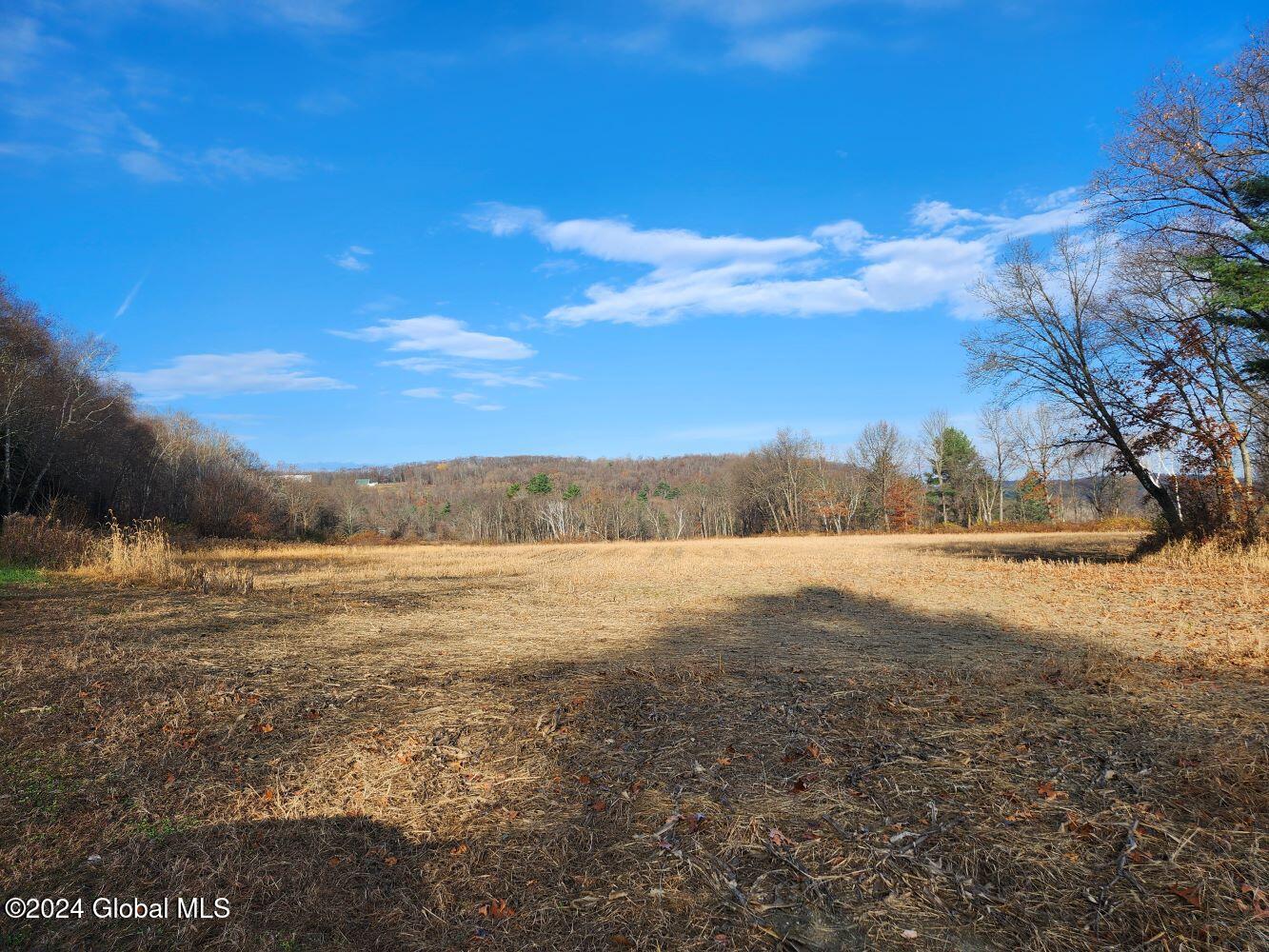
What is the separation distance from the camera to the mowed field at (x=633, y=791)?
3.36 metres

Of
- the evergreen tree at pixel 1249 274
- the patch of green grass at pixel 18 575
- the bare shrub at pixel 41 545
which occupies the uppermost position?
the evergreen tree at pixel 1249 274

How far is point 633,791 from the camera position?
4512 millimetres

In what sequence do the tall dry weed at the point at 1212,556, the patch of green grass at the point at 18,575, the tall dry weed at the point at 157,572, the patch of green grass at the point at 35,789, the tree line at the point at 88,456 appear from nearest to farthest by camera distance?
→ the patch of green grass at the point at 35,789
the patch of green grass at the point at 18,575
the tall dry weed at the point at 157,572
the tall dry weed at the point at 1212,556
the tree line at the point at 88,456

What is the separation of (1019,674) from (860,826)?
4128 mm

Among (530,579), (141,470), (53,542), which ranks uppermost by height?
(141,470)

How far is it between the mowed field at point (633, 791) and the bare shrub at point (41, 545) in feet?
24.8

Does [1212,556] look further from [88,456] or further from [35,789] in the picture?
[88,456]

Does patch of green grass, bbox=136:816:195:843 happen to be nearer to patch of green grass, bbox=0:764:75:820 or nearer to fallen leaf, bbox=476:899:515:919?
patch of green grass, bbox=0:764:75:820

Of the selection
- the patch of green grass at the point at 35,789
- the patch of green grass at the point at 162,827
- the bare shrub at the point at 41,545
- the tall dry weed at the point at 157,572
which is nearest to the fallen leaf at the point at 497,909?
the patch of green grass at the point at 162,827

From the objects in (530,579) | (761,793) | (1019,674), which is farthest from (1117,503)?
(761,793)

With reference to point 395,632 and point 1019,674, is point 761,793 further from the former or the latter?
point 395,632

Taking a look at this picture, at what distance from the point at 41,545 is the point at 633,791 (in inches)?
678

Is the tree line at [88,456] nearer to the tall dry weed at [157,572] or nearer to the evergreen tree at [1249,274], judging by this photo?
the tall dry weed at [157,572]

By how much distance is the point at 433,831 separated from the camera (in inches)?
165
